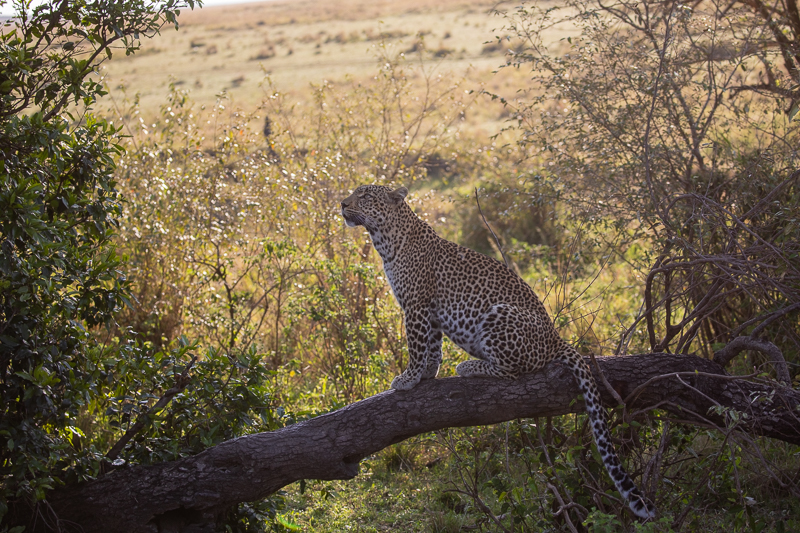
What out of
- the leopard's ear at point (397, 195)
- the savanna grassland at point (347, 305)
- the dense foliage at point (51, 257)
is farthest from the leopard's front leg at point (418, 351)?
the dense foliage at point (51, 257)

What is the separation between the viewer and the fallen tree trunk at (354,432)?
18.5ft

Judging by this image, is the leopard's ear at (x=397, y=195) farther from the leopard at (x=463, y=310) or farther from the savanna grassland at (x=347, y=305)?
the savanna grassland at (x=347, y=305)

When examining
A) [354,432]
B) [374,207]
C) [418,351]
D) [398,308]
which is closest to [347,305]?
[398,308]

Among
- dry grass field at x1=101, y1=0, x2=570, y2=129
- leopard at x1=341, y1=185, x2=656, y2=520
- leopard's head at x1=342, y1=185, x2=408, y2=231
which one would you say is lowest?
leopard at x1=341, y1=185, x2=656, y2=520

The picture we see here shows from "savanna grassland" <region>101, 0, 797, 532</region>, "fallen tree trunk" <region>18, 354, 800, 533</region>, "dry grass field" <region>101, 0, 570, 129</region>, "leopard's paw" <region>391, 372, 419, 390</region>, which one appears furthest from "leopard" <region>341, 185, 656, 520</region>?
"dry grass field" <region>101, 0, 570, 129</region>

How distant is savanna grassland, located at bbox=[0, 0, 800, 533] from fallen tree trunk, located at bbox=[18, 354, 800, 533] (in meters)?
0.21

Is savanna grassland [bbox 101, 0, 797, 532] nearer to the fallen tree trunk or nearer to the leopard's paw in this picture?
the fallen tree trunk

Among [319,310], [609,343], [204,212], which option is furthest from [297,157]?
[609,343]

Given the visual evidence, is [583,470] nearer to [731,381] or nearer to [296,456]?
[731,381]

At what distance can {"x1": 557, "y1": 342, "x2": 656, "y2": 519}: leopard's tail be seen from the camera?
5238mm

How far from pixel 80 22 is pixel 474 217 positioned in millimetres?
12777

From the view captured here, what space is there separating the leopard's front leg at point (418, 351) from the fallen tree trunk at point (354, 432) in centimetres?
30

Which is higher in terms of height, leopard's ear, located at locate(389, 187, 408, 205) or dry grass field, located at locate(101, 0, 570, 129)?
dry grass field, located at locate(101, 0, 570, 129)

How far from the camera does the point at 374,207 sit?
23.3 ft
